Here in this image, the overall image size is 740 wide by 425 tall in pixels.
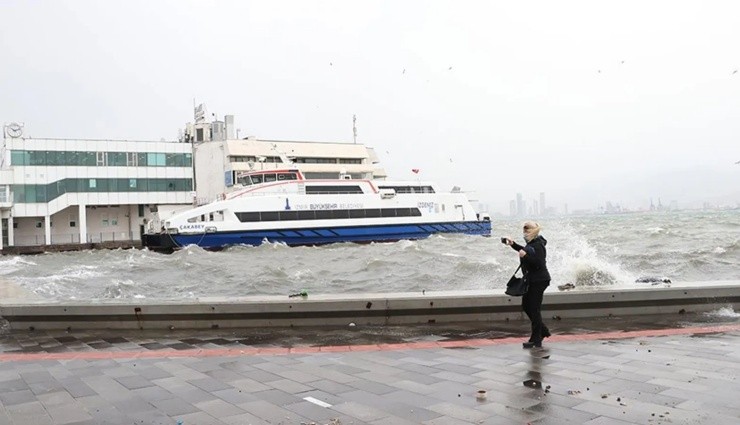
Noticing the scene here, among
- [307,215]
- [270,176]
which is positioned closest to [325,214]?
[307,215]

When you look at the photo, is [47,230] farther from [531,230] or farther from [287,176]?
[531,230]

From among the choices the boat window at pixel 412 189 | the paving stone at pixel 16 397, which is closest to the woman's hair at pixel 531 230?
the paving stone at pixel 16 397

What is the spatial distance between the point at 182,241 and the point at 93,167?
19.2 meters

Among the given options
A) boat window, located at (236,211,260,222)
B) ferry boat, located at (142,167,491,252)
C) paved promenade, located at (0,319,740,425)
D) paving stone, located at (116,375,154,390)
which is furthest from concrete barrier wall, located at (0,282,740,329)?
boat window, located at (236,211,260,222)

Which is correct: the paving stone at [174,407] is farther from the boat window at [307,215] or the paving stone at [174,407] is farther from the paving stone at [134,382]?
the boat window at [307,215]

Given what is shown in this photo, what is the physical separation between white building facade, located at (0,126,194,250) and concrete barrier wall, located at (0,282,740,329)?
42357 millimetres

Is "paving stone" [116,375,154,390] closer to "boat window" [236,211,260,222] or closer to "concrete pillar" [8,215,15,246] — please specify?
"boat window" [236,211,260,222]

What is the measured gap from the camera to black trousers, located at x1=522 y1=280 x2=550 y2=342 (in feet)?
20.8

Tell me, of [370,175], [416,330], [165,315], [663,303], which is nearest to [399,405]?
[416,330]

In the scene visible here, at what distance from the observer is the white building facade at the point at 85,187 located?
152 ft

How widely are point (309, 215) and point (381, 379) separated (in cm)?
3395

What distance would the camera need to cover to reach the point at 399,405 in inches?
177

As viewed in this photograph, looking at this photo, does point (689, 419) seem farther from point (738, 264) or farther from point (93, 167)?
point (93, 167)

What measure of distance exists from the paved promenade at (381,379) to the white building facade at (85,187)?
147ft
